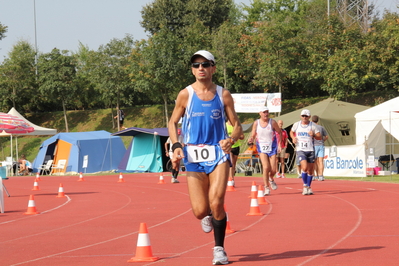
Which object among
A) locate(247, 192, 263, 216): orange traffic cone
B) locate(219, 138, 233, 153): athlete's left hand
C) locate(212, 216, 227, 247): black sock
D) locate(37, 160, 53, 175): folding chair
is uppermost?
locate(219, 138, 233, 153): athlete's left hand

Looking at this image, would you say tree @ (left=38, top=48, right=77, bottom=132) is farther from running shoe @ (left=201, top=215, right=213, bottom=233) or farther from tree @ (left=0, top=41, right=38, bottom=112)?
running shoe @ (left=201, top=215, right=213, bottom=233)

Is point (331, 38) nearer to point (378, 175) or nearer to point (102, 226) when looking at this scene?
point (378, 175)

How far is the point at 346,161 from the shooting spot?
928 inches

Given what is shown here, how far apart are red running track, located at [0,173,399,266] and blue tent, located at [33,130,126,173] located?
21648 mm

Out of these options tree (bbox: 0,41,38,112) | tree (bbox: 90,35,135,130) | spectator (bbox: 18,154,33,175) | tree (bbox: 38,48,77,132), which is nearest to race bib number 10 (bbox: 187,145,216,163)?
spectator (bbox: 18,154,33,175)

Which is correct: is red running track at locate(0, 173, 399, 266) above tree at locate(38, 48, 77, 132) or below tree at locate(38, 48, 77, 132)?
below

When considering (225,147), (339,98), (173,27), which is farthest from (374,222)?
(173,27)

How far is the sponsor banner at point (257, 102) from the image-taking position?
37.1 m

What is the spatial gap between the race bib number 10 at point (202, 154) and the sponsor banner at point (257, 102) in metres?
30.7

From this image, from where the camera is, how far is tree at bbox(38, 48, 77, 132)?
193ft

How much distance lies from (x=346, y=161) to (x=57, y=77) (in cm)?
4099

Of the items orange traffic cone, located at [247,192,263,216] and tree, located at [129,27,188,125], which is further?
tree, located at [129,27,188,125]

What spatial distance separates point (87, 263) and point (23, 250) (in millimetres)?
1716

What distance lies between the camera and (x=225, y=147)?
6258 mm
